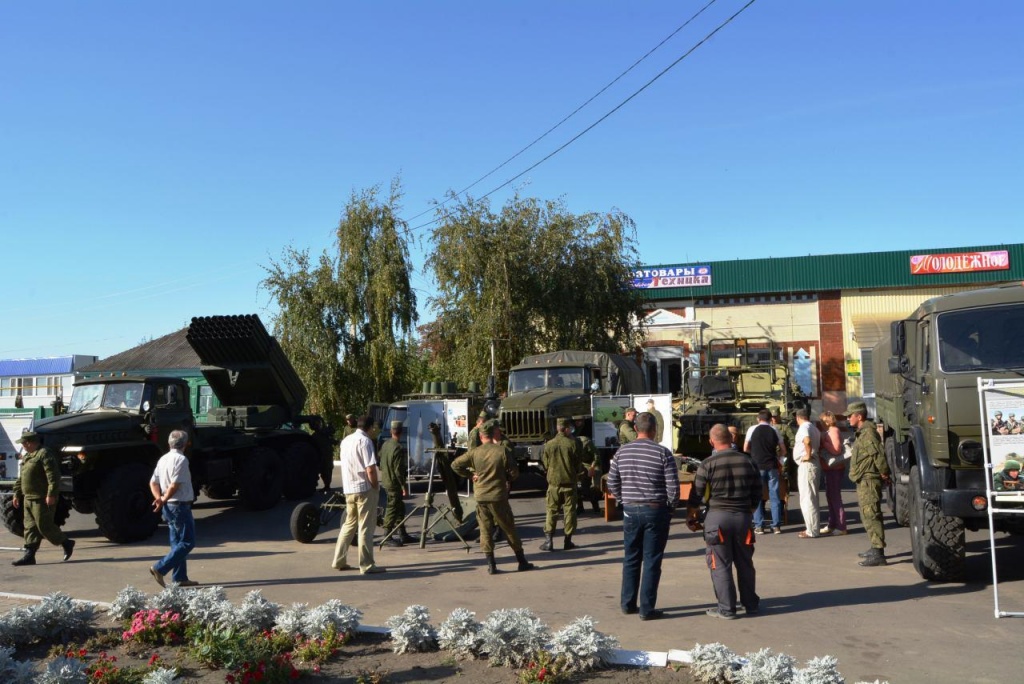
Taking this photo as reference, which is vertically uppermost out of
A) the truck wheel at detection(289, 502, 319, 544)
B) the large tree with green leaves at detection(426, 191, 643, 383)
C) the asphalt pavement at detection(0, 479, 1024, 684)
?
the large tree with green leaves at detection(426, 191, 643, 383)

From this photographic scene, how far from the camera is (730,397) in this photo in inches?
712

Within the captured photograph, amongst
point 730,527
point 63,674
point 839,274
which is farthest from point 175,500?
point 839,274

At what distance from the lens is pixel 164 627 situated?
673 cm

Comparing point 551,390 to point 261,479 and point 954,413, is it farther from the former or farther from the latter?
point 954,413

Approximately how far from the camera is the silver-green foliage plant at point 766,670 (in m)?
4.97

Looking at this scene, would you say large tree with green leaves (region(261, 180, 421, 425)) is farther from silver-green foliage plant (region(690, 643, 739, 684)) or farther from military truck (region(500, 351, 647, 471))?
silver-green foliage plant (region(690, 643, 739, 684))

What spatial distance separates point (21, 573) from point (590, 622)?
7.34 meters

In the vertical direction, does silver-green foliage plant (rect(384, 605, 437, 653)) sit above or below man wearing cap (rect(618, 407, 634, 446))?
below

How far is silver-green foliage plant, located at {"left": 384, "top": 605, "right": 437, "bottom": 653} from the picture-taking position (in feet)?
20.3

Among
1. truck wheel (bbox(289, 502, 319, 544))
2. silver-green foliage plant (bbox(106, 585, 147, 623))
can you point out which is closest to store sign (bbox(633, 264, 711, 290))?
truck wheel (bbox(289, 502, 319, 544))

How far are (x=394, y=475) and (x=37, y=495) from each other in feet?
13.6

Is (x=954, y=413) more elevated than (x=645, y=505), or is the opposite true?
(x=954, y=413)

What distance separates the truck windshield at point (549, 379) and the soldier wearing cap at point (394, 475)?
646 centimetres

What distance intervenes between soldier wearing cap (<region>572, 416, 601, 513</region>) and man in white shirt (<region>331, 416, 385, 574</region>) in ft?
9.26
